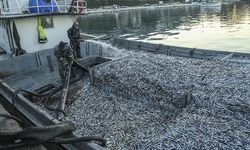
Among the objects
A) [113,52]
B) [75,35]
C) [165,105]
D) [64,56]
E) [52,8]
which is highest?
[52,8]

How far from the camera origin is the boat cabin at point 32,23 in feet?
43.0

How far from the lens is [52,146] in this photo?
5.02 metres

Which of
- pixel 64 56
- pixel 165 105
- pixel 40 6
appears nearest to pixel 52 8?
pixel 40 6

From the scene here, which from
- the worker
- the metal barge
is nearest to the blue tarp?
the metal barge

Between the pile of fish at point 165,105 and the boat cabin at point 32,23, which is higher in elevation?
the boat cabin at point 32,23

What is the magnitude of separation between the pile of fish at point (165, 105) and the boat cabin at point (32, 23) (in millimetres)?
5458

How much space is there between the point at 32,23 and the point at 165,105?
9037 mm

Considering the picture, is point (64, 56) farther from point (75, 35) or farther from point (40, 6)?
point (40, 6)

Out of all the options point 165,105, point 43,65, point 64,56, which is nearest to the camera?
point 165,105

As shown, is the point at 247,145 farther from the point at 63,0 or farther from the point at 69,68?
the point at 63,0

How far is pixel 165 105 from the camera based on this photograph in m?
7.48

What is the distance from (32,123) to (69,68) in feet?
12.3

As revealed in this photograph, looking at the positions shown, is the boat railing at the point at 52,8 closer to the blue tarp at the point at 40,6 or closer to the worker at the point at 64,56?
the blue tarp at the point at 40,6

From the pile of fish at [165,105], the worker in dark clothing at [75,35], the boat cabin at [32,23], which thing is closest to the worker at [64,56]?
the pile of fish at [165,105]
